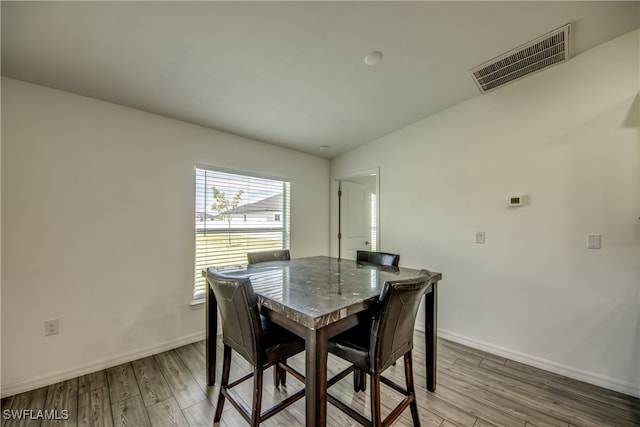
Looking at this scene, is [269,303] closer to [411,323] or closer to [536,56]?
[411,323]

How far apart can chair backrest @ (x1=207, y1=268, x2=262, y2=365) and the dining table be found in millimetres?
87

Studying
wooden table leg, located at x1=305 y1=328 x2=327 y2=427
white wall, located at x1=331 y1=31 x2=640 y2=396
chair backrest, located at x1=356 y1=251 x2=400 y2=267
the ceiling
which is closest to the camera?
wooden table leg, located at x1=305 y1=328 x2=327 y2=427

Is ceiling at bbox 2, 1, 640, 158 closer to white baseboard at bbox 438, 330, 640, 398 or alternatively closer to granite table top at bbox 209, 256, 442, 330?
granite table top at bbox 209, 256, 442, 330

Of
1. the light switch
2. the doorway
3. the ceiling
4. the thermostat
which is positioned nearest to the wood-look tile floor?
the light switch

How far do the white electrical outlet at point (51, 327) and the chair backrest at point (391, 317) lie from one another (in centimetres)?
244

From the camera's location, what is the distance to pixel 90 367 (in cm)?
216

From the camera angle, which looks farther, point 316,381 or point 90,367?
point 90,367

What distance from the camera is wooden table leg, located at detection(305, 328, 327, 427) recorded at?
115 cm

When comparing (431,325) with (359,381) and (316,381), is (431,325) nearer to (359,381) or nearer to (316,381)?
(359,381)

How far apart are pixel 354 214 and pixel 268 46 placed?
3096 mm

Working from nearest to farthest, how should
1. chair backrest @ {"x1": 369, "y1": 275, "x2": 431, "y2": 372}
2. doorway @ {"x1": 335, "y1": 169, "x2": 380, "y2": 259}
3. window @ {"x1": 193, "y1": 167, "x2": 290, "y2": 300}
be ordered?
chair backrest @ {"x1": 369, "y1": 275, "x2": 431, "y2": 372} → window @ {"x1": 193, "y1": 167, "x2": 290, "y2": 300} → doorway @ {"x1": 335, "y1": 169, "x2": 380, "y2": 259}

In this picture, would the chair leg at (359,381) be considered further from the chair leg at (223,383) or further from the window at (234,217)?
the window at (234,217)

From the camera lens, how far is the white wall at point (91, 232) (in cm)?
191

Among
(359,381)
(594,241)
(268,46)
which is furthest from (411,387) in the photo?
(268,46)
